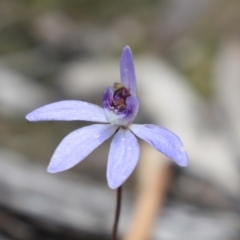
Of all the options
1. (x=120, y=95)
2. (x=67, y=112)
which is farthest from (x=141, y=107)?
(x=67, y=112)

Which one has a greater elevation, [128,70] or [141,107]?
[141,107]

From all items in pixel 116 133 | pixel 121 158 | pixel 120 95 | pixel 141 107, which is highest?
pixel 141 107

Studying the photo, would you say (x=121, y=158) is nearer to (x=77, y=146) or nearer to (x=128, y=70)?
(x=77, y=146)

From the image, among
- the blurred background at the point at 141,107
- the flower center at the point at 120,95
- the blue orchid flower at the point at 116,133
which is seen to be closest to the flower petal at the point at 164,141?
the blue orchid flower at the point at 116,133

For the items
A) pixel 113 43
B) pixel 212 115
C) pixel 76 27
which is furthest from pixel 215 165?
pixel 76 27

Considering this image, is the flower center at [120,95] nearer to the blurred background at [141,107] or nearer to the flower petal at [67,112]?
the flower petal at [67,112]

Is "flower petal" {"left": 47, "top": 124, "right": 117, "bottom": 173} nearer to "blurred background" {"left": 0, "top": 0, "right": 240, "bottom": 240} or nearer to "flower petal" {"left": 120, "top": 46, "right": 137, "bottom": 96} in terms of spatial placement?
"flower petal" {"left": 120, "top": 46, "right": 137, "bottom": 96}
